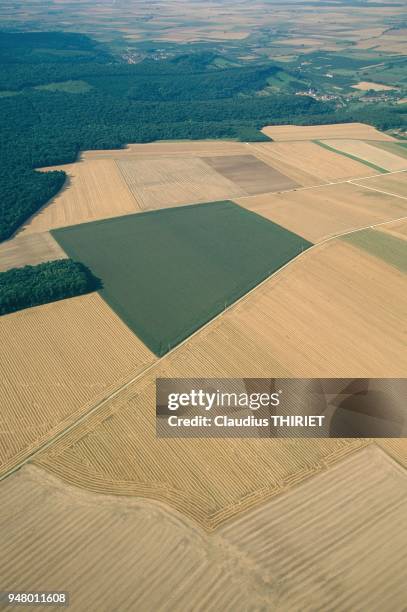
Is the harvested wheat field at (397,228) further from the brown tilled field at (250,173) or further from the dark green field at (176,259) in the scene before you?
the brown tilled field at (250,173)

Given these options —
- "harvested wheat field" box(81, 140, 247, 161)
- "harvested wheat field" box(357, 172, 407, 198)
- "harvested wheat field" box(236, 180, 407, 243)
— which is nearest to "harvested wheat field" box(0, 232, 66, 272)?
"harvested wheat field" box(236, 180, 407, 243)

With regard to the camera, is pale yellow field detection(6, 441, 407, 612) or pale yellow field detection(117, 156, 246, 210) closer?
pale yellow field detection(6, 441, 407, 612)

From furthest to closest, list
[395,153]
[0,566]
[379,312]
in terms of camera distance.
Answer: [395,153] → [379,312] → [0,566]

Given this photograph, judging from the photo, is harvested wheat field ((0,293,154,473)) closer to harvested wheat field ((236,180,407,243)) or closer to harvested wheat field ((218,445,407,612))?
harvested wheat field ((218,445,407,612))

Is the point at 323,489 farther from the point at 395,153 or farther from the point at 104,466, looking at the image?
the point at 395,153

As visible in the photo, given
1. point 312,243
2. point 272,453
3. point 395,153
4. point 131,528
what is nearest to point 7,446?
point 131,528

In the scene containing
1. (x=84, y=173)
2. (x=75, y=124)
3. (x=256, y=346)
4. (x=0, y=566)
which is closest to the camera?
(x=0, y=566)
